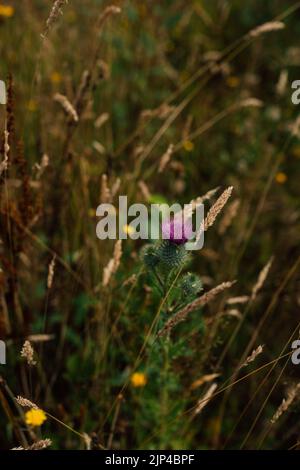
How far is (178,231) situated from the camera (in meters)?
1.40

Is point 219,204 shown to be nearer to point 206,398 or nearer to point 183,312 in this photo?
point 183,312

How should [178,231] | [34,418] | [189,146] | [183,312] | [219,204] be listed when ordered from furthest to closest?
[189,146] → [34,418] → [178,231] → [183,312] → [219,204]

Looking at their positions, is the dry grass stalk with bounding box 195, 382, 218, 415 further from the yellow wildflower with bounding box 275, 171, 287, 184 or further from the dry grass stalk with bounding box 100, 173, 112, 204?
the yellow wildflower with bounding box 275, 171, 287, 184

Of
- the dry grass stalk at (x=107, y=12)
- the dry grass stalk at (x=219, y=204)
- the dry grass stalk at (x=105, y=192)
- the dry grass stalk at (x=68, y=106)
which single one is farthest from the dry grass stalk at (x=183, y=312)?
the dry grass stalk at (x=107, y=12)

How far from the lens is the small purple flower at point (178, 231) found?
1.40 m

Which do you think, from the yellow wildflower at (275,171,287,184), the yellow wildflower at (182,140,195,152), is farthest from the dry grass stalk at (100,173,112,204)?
the yellow wildflower at (275,171,287,184)

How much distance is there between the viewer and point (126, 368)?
196cm

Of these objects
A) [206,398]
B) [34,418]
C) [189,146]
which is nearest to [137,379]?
[34,418]

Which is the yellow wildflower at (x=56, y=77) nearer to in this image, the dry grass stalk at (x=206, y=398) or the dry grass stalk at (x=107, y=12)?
the dry grass stalk at (x=107, y=12)

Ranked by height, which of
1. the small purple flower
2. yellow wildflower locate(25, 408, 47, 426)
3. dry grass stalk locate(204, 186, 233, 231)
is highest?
dry grass stalk locate(204, 186, 233, 231)

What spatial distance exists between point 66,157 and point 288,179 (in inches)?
64.3

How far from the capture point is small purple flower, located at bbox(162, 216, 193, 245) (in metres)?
1.40
